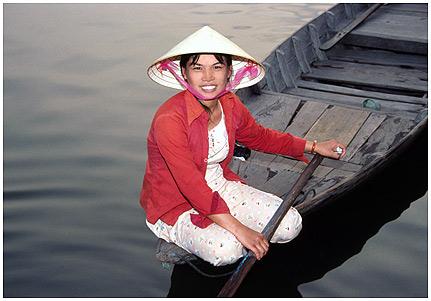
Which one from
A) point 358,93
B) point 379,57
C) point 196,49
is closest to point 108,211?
point 196,49

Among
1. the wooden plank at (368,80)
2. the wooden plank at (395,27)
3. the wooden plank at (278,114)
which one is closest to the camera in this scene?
the wooden plank at (278,114)

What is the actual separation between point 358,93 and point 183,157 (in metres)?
3.07

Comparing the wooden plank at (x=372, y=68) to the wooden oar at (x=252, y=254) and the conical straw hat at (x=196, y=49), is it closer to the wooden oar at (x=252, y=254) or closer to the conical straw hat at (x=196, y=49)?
the wooden oar at (x=252, y=254)

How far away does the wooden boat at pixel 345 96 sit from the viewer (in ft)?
13.4

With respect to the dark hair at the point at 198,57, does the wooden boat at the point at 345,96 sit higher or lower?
lower

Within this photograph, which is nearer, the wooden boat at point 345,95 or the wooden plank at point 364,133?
the wooden boat at point 345,95

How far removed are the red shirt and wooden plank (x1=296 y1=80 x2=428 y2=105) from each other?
237 cm

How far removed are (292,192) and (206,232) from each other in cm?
60

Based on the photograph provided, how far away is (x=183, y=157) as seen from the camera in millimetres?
2846

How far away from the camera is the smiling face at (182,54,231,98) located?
2.86m

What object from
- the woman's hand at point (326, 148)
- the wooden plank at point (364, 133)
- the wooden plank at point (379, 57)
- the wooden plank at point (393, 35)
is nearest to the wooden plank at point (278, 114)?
the wooden plank at point (364, 133)

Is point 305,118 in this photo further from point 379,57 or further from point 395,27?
point 395,27

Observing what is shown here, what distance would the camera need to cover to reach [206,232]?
9.49 feet

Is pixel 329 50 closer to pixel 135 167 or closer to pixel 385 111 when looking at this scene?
pixel 385 111
